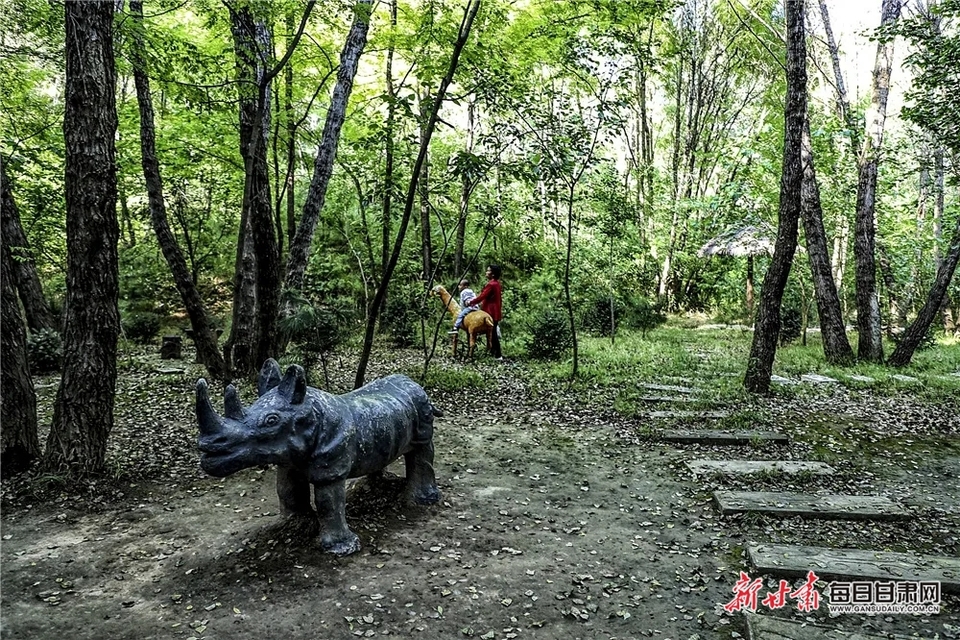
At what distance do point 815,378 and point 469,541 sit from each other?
26.5ft

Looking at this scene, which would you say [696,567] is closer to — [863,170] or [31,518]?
[31,518]

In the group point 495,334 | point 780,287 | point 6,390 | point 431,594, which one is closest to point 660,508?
point 431,594

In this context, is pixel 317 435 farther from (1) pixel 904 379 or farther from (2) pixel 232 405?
(1) pixel 904 379

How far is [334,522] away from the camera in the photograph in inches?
156

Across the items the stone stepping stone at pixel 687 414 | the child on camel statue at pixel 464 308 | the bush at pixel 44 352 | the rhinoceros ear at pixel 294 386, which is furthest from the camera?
the child on camel statue at pixel 464 308

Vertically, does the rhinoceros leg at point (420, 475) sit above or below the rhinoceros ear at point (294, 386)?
below

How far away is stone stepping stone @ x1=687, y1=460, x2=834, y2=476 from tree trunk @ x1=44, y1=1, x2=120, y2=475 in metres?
5.43

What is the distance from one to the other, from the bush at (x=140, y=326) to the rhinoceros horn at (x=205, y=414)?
12.4 meters

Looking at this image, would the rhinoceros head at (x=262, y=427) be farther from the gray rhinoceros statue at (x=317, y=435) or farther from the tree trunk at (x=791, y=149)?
the tree trunk at (x=791, y=149)

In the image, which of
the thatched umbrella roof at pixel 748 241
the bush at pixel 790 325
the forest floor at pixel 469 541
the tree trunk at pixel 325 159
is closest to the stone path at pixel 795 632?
the forest floor at pixel 469 541

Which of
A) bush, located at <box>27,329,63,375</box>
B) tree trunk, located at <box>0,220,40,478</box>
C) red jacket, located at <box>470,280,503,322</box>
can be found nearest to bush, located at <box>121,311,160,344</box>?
bush, located at <box>27,329,63,375</box>

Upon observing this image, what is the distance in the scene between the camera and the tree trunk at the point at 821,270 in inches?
436

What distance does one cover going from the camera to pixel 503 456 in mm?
6203

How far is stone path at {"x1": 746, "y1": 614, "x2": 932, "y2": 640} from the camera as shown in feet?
10.2
